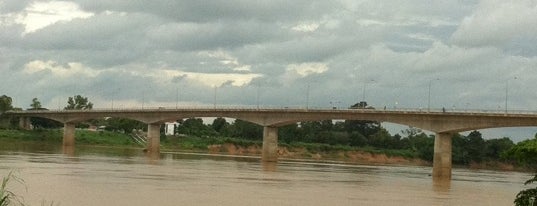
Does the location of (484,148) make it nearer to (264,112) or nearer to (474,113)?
(264,112)

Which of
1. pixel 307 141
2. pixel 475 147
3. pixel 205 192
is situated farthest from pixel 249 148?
pixel 205 192

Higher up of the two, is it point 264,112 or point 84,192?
point 264,112

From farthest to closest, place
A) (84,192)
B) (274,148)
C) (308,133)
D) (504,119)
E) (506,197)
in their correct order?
(308,133) < (274,148) < (504,119) < (506,197) < (84,192)

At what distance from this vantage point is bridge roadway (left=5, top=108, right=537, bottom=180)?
3099 inches

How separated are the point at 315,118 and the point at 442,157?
24.3 m

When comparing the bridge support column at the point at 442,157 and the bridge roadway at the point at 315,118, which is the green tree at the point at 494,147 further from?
the bridge support column at the point at 442,157

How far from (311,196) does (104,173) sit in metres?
16.5

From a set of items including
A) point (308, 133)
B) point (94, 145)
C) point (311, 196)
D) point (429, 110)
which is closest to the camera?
point (311, 196)

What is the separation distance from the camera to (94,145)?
5374 inches

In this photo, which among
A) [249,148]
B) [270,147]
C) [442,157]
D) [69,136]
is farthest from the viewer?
[249,148]

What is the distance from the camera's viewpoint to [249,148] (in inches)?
5709

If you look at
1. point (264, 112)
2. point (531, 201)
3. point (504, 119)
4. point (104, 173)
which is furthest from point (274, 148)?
point (531, 201)

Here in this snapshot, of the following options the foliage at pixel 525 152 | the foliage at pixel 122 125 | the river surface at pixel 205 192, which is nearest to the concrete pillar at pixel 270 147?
the river surface at pixel 205 192

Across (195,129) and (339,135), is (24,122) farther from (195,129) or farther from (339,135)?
(339,135)
